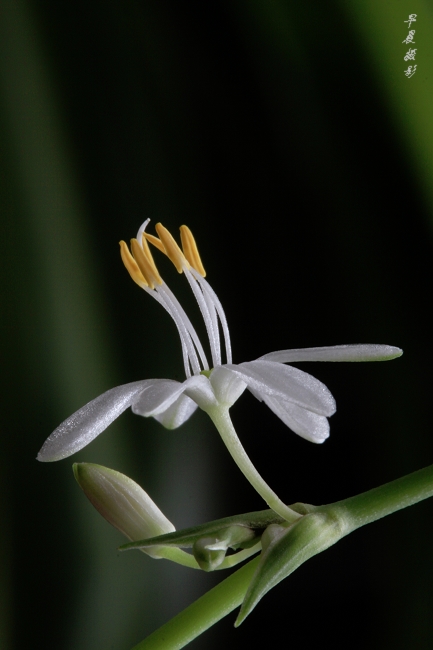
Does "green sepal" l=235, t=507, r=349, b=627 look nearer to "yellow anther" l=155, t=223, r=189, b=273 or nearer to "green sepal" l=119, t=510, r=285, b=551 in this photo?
"green sepal" l=119, t=510, r=285, b=551

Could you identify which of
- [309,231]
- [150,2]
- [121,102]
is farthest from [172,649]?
[150,2]

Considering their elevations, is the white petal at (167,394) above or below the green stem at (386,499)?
above

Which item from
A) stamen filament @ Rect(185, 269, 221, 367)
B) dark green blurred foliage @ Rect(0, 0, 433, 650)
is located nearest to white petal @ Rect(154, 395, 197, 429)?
stamen filament @ Rect(185, 269, 221, 367)

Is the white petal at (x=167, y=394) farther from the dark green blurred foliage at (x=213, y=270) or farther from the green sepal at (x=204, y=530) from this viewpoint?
the dark green blurred foliage at (x=213, y=270)

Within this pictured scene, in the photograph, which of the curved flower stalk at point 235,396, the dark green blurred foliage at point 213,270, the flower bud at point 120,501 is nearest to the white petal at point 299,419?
the curved flower stalk at point 235,396

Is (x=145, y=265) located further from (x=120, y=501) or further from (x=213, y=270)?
(x=213, y=270)

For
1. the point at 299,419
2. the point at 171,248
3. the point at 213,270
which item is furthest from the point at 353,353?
the point at 213,270

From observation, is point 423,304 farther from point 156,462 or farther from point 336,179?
point 156,462
